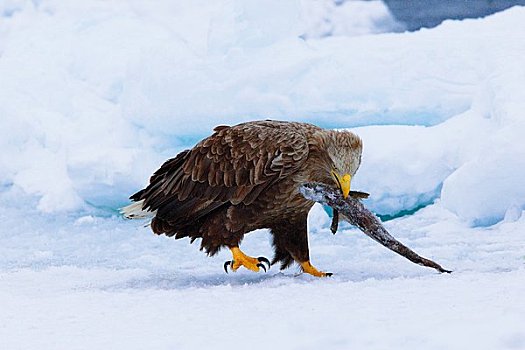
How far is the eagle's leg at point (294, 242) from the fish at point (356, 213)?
16 cm

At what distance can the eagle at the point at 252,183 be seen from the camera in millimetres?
3254

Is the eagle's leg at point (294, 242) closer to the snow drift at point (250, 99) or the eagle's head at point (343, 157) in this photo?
the eagle's head at point (343, 157)

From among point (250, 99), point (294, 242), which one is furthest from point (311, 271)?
point (250, 99)

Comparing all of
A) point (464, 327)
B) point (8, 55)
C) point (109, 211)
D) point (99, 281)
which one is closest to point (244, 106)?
point (109, 211)

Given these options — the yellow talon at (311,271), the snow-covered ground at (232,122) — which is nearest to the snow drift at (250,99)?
the snow-covered ground at (232,122)

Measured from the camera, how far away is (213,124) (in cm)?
732

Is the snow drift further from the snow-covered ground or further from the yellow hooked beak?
the yellow hooked beak

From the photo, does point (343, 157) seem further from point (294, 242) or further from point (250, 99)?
point (250, 99)

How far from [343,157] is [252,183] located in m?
0.36

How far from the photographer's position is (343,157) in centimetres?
320

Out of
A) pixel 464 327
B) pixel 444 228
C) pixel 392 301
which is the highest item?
pixel 464 327

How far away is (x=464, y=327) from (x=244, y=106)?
534 centimetres

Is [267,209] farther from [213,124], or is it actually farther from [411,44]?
[411,44]

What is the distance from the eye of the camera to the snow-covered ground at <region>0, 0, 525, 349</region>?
2.52 m
